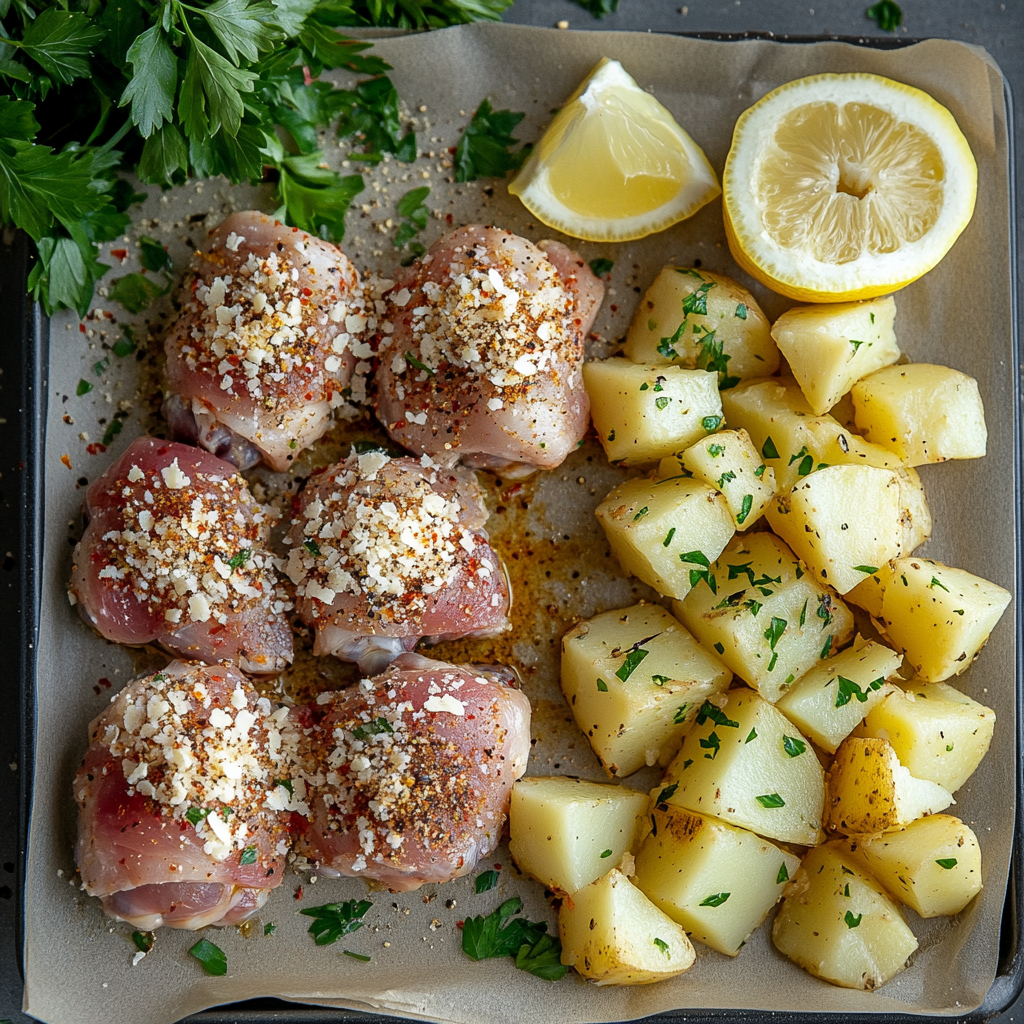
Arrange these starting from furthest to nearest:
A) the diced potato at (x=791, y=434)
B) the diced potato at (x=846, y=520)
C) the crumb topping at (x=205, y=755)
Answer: the diced potato at (x=791, y=434)
the diced potato at (x=846, y=520)
the crumb topping at (x=205, y=755)

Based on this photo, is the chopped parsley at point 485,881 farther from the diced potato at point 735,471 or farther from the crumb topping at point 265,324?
the crumb topping at point 265,324

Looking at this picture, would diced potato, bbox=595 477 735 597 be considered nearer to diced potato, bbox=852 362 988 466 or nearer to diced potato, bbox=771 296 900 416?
diced potato, bbox=771 296 900 416

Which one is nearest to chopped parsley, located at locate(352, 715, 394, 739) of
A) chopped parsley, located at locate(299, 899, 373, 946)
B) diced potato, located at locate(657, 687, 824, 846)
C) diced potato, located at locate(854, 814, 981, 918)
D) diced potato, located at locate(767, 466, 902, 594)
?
chopped parsley, located at locate(299, 899, 373, 946)

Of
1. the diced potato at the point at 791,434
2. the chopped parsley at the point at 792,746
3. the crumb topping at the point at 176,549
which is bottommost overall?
the crumb topping at the point at 176,549

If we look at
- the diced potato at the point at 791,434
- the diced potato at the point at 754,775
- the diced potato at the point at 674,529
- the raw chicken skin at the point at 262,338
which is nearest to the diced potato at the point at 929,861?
the diced potato at the point at 754,775

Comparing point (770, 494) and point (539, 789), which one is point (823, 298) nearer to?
point (770, 494)
